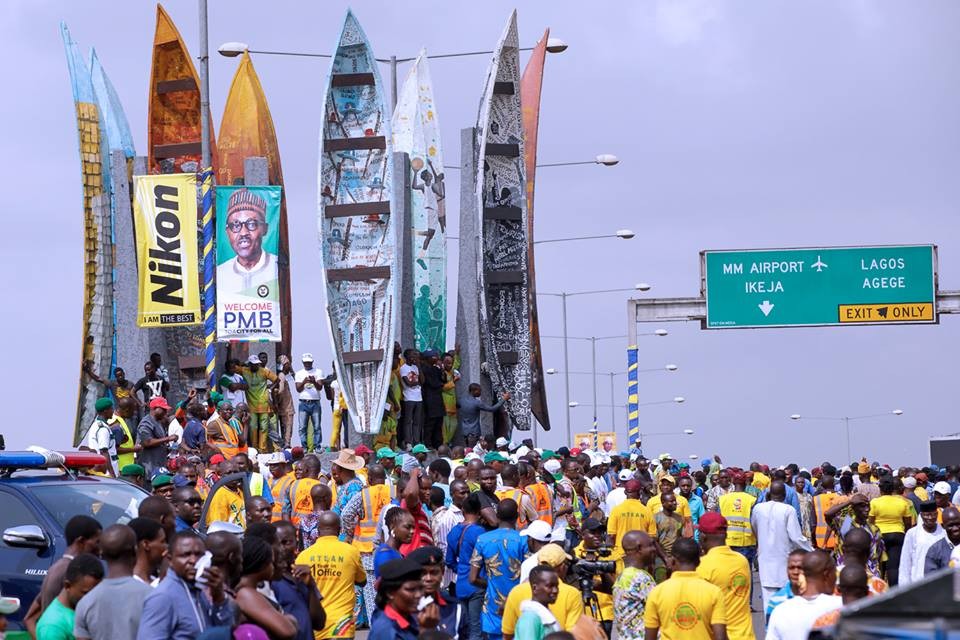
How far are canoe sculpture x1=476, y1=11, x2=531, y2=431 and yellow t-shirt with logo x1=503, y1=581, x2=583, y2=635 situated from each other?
1948 centimetres

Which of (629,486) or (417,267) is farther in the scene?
(417,267)

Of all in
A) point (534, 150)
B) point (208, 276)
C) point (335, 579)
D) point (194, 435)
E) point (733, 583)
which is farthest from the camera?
point (534, 150)

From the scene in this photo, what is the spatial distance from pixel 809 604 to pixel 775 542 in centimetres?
712

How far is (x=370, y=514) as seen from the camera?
14.2m

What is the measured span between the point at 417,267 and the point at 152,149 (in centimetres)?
519

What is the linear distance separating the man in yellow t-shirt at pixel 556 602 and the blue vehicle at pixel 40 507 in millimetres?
2992

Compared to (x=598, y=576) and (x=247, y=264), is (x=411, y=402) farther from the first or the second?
(x=598, y=576)

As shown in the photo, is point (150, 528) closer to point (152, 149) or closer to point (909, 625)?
point (909, 625)

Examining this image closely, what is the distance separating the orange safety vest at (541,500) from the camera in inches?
592

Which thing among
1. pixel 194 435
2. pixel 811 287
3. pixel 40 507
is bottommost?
pixel 40 507

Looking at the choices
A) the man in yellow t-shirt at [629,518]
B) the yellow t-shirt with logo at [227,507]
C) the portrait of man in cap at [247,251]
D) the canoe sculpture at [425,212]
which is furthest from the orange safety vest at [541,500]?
the canoe sculpture at [425,212]

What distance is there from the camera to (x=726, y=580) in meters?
10.2

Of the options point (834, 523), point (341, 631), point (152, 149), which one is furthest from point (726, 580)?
point (152, 149)

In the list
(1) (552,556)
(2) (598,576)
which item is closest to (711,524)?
(2) (598,576)
